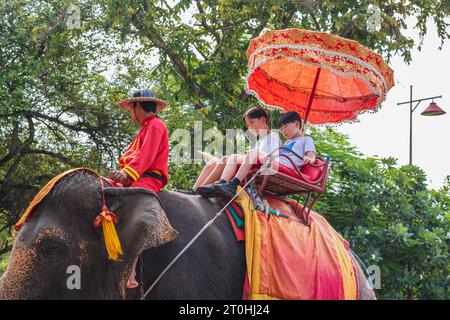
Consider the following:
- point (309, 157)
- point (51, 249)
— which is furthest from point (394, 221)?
point (51, 249)

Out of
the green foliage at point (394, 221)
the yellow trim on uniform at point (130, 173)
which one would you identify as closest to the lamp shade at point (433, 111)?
the green foliage at point (394, 221)

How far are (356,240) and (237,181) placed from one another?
3.12 m

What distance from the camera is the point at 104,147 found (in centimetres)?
1375

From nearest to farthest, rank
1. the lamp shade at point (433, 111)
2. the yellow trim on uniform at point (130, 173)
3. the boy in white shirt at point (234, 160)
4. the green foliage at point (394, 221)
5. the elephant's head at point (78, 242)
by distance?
the elephant's head at point (78, 242) < the yellow trim on uniform at point (130, 173) < the boy in white shirt at point (234, 160) < the green foliage at point (394, 221) < the lamp shade at point (433, 111)

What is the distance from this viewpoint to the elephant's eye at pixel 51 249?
13.1 feet

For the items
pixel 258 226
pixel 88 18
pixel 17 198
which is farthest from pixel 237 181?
pixel 17 198

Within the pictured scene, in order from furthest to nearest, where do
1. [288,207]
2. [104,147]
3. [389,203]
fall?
[104,147] → [389,203] → [288,207]

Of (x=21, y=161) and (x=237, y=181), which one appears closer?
(x=237, y=181)

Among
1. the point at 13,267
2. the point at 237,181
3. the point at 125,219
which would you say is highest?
the point at 237,181

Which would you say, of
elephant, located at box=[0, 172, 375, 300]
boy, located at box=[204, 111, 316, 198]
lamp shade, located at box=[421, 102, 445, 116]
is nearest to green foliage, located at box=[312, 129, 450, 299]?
boy, located at box=[204, 111, 316, 198]

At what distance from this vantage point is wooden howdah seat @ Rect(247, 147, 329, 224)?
4.80 m

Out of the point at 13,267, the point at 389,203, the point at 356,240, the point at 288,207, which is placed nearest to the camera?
the point at 13,267

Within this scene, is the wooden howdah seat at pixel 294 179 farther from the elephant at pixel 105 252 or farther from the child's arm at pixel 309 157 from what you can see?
the elephant at pixel 105 252

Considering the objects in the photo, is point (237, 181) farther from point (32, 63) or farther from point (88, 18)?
point (88, 18)
